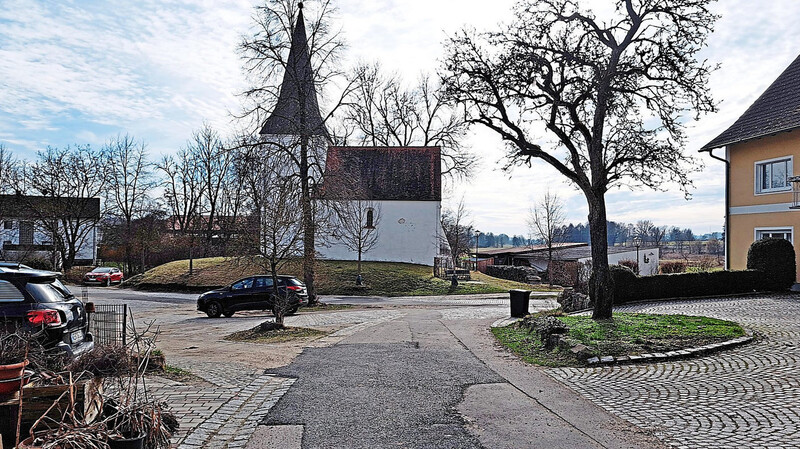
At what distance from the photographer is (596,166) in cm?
1527

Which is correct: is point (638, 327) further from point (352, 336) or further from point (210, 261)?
point (210, 261)

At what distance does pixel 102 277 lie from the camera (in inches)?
1797

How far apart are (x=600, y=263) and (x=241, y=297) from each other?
14462 mm

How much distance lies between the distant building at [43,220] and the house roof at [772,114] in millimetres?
44817

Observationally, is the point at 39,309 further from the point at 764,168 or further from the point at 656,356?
the point at 764,168

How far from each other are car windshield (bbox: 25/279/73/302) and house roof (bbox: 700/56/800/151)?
990 inches

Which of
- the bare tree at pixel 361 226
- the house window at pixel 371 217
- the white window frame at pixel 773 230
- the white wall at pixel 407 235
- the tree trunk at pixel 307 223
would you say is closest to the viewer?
the white window frame at pixel 773 230

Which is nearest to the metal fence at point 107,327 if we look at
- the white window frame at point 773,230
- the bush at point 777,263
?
the bush at point 777,263

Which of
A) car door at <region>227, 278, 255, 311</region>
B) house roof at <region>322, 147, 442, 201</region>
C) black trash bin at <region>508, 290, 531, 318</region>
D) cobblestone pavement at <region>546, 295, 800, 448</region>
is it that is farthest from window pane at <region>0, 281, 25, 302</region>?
house roof at <region>322, 147, 442, 201</region>

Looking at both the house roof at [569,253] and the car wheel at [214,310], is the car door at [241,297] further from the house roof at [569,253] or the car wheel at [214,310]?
the house roof at [569,253]

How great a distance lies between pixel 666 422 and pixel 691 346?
4970 millimetres

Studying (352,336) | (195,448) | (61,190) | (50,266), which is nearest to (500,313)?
(352,336)

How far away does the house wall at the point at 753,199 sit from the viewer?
24.8 m

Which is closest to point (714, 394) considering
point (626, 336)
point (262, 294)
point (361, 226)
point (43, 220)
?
point (626, 336)
